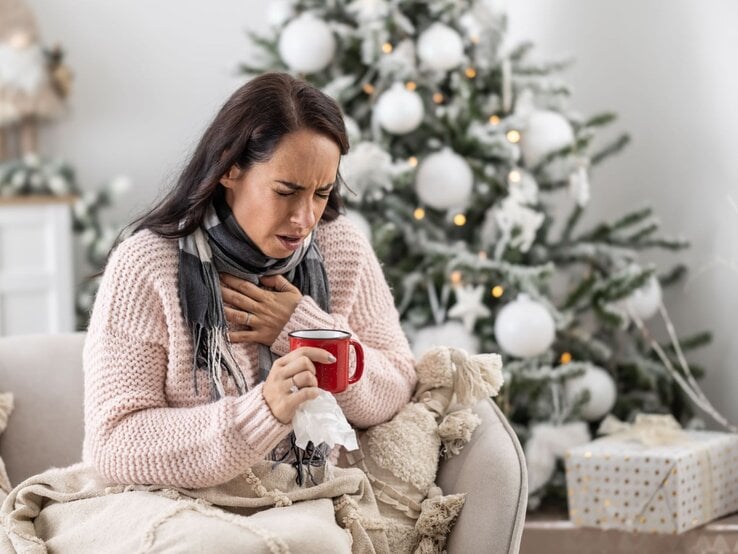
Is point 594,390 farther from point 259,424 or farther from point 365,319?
point 259,424

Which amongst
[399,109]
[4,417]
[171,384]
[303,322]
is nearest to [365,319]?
[303,322]

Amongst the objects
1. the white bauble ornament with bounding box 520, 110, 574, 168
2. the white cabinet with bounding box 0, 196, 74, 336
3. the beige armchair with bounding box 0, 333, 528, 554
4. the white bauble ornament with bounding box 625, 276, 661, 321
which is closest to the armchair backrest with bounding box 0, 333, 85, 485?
the beige armchair with bounding box 0, 333, 528, 554

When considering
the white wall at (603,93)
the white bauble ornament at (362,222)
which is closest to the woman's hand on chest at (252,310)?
the white wall at (603,93)

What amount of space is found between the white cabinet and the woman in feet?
7.52

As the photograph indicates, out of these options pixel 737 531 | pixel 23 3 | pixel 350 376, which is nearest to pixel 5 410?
pixel 350 376

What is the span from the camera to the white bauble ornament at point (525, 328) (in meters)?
2.83

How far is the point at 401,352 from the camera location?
188cm

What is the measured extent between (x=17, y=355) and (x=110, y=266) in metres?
0.41

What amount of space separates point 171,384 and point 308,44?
61.9 inches

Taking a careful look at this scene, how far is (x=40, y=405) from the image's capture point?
1.93 meters

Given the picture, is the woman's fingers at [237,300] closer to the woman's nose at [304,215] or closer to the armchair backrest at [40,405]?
the woman's nose at [304,215]

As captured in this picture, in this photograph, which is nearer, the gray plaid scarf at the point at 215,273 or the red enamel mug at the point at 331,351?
the red enamel mug at the point at 331,351

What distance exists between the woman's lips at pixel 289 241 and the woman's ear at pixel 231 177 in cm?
12

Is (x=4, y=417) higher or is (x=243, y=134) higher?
(x=243, y=134)
